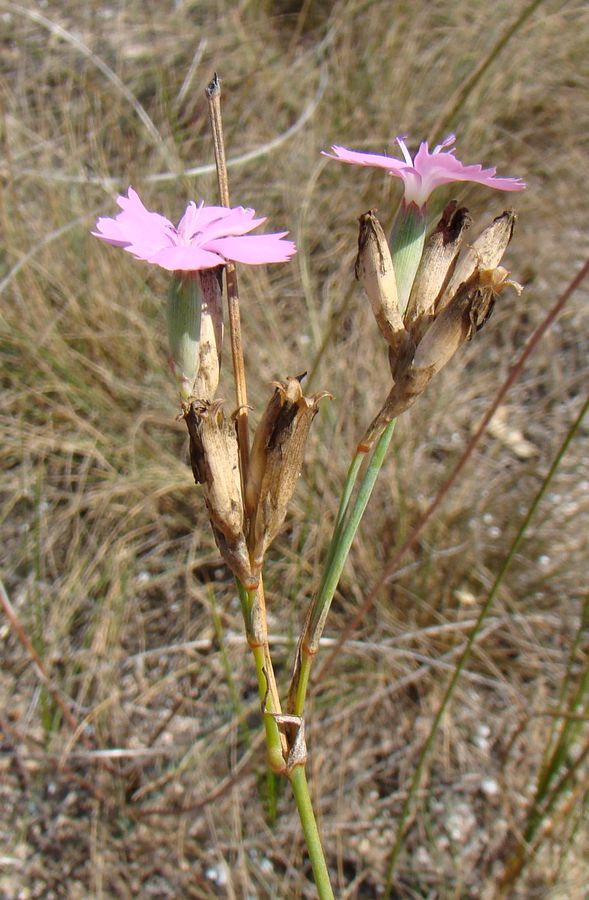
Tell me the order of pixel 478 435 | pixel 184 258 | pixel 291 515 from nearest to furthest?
1. pixel 184 258
2. pixel 478 435
3. pixel 291 515

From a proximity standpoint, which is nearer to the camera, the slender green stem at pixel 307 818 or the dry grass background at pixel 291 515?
the slender green stem at pixel 307 818

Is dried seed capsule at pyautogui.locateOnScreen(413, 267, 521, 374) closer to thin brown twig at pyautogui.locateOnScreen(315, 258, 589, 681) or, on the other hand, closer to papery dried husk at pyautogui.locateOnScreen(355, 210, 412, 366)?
papery dried husk at pyautogui.locateOnScreen(355, 210, 412, 366)

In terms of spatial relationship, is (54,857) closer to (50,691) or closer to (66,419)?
(50,691)

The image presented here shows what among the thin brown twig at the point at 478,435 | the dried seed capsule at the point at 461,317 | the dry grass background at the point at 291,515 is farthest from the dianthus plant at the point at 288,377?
the dry grass background at the point at 291,515

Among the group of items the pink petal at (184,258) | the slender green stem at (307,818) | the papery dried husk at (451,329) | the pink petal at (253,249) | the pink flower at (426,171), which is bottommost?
the slender green stem at (307,818)

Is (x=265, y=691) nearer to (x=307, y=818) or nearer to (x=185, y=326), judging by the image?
(x=307, y=818)

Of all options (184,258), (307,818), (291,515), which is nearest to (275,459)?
(184,258)

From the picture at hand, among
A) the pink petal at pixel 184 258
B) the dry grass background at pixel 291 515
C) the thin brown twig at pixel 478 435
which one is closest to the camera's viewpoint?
the pink petal at pixel 184 258

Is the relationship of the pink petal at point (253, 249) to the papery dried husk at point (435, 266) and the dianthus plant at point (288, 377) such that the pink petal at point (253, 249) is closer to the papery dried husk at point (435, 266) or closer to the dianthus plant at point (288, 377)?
the dianthus plant at point (288, 377)
